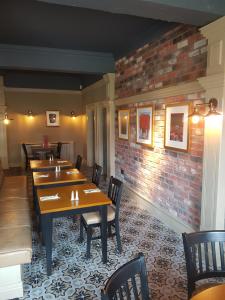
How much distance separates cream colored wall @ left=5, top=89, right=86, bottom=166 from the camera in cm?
852

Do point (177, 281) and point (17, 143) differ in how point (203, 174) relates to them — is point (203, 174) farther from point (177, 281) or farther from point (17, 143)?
point (17, 143)

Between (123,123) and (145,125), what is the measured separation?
3.45 ft

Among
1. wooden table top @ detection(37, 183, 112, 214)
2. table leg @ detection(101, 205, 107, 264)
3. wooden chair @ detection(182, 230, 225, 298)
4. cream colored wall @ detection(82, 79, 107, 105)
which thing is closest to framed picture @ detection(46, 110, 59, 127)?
cream colored wall @ detection(82, 79, 107, 105)

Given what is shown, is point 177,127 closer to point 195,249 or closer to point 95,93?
point 195,249

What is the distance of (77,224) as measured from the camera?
388 cm

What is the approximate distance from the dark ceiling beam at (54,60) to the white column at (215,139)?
316 cm

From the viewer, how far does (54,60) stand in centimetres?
509

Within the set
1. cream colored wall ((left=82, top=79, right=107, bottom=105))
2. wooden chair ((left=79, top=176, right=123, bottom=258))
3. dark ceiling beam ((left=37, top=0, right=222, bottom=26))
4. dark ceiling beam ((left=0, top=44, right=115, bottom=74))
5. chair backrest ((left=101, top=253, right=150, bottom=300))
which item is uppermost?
dark ceiling beam ((left=0, top=44, right=115, bottom=74))

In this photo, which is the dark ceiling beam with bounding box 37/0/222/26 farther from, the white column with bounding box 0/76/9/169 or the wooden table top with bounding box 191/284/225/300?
the white column with bounding box 0/76/9/169

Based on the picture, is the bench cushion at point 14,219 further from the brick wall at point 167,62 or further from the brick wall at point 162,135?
the brick wall at point 167,62

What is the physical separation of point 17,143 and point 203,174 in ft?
24.4

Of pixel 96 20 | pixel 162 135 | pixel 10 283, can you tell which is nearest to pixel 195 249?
pixel 10 283

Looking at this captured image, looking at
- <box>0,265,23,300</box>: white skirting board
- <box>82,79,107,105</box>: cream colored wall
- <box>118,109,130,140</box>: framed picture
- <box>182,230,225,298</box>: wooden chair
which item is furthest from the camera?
<box>82,79,107,105</box>: cream colored wall

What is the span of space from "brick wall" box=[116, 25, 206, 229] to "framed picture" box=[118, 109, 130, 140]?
0.16 meters
